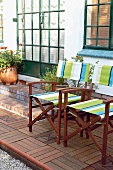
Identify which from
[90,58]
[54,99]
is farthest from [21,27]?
[54,99]

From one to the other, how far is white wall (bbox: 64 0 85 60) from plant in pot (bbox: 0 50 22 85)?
132 cm

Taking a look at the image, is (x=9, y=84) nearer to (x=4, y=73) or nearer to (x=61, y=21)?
(x=4, y=73)

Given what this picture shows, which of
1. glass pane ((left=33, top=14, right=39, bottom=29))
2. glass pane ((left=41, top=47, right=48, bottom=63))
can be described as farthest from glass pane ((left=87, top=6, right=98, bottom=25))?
glass pane ((left=33, top=14, right=39, bottom=29))

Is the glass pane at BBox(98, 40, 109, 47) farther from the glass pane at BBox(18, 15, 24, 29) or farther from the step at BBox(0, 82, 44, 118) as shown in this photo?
the glass pane at BBox(18, 15, 24, 29)

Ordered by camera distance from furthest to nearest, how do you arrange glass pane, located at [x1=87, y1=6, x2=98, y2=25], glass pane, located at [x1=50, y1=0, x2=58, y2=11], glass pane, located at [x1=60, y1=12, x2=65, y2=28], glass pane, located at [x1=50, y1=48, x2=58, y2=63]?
glass pane, located at [x1=50, y1=48, x2=58, y2=63] → glass pane, located at [x1=50, y1=0, x2=58, y2=11] → glass pane, located at [x1=60, y1=12, x2=65, y2=28] → glass pane, located at [x1=87, y1=6, x2=98, y2=25]

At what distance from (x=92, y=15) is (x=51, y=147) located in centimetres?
253

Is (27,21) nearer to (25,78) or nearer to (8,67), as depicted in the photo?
(8,67)

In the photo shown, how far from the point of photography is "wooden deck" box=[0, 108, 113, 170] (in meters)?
2.80

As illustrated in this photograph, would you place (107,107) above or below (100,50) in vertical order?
below

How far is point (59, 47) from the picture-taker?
5.57m

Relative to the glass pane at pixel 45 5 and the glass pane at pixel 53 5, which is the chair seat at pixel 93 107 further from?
the glass pane at pixel 45 5

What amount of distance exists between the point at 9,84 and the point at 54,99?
8.99ft

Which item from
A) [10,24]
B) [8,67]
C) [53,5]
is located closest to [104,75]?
[53,5]

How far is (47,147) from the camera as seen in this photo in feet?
10.5
